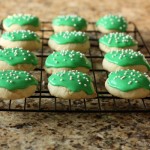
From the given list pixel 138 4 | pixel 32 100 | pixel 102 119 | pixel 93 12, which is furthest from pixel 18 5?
pixel 102 119

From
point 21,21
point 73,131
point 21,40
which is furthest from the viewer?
point 21,21

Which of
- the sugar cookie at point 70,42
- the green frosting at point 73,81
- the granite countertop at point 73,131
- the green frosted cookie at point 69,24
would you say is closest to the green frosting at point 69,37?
the sugar cookie at point 70,42

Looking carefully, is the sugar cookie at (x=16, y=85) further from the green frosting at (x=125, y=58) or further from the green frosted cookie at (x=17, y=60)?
the green frosting at (x=125, y=58)

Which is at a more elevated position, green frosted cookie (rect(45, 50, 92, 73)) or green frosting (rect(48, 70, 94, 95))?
green frosting (rect(48, 70, 94, 95))

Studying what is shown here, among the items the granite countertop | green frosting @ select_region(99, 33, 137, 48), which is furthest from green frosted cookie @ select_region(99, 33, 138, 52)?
the granite countertop

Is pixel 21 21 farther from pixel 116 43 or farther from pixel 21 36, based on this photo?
pixel 116 43

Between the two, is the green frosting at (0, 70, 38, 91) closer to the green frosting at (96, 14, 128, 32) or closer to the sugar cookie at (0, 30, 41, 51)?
the sugar cookie at (0, 30, 41, 51)

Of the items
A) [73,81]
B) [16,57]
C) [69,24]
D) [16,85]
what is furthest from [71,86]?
[69,24]
